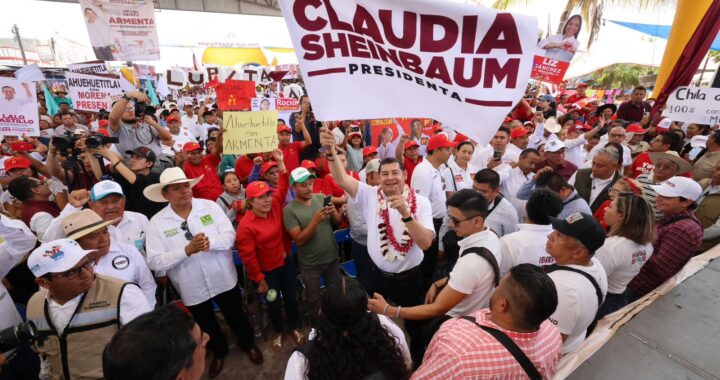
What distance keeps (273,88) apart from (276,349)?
17.0 m

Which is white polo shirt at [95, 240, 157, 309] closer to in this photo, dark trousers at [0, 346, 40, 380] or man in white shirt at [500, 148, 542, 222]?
dark trousers at [0, 346, 40, 380]

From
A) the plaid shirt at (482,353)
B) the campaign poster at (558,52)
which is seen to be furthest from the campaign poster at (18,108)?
the campaign poster at (558,52)

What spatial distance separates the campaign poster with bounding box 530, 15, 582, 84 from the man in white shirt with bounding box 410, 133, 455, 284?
5771 millimetres

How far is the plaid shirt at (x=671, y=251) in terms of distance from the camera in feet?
9.20

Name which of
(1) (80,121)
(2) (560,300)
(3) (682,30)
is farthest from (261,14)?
(2) (560,300)

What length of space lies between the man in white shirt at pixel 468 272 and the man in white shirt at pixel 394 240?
1.48 ft

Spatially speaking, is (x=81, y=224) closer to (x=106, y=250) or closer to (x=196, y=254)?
(x=106, y=250)

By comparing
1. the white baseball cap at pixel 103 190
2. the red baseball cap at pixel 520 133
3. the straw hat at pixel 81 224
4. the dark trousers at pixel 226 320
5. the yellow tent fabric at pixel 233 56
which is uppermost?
the yellow tent fabric at pixel 233 56

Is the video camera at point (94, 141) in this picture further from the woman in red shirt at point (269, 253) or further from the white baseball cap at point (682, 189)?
the white baseball cap at point (682, 189)

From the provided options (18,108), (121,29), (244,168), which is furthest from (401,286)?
(121,29)

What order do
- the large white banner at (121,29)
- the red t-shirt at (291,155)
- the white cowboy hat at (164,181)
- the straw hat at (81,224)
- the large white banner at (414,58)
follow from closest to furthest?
the large white banner at (414,58)
the straw hat at (81,224)
the white cowboy hat at (164,181)
the red t-shirt at (291,155)
the large white banner at (121,29)

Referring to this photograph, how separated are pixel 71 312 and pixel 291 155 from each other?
4423mm

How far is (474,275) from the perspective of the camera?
7.25 ft

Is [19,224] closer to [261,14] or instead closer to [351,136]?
[351,136]
